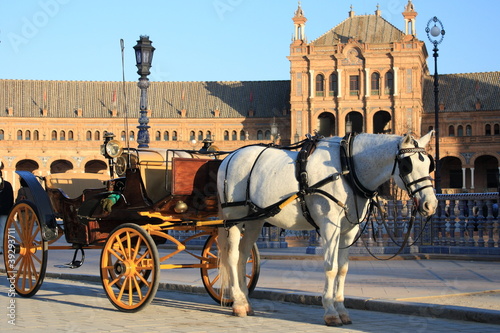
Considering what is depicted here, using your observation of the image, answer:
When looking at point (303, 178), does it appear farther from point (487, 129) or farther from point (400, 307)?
point (487, 129)

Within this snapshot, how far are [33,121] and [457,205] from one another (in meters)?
63.4

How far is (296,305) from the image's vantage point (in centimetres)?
853

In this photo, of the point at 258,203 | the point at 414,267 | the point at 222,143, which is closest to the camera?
the point at 258,203

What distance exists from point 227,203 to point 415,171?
196 centimetres

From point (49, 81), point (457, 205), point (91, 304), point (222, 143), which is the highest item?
point (49, 81)

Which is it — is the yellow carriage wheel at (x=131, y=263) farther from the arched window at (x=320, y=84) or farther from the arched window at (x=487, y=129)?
the arched window at (x=487, y=129)

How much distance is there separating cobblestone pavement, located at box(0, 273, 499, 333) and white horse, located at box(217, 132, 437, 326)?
0.29 m

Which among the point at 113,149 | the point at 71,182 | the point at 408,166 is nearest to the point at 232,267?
the point at 113,149

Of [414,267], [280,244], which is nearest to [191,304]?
[414,267]

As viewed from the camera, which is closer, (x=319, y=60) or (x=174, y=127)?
(x=319, y=60)

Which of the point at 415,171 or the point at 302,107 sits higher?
the point at 302,107

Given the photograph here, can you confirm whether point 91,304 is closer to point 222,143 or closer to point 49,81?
point 222,143

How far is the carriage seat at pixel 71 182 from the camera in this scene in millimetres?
9750

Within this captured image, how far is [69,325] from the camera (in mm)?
7027
